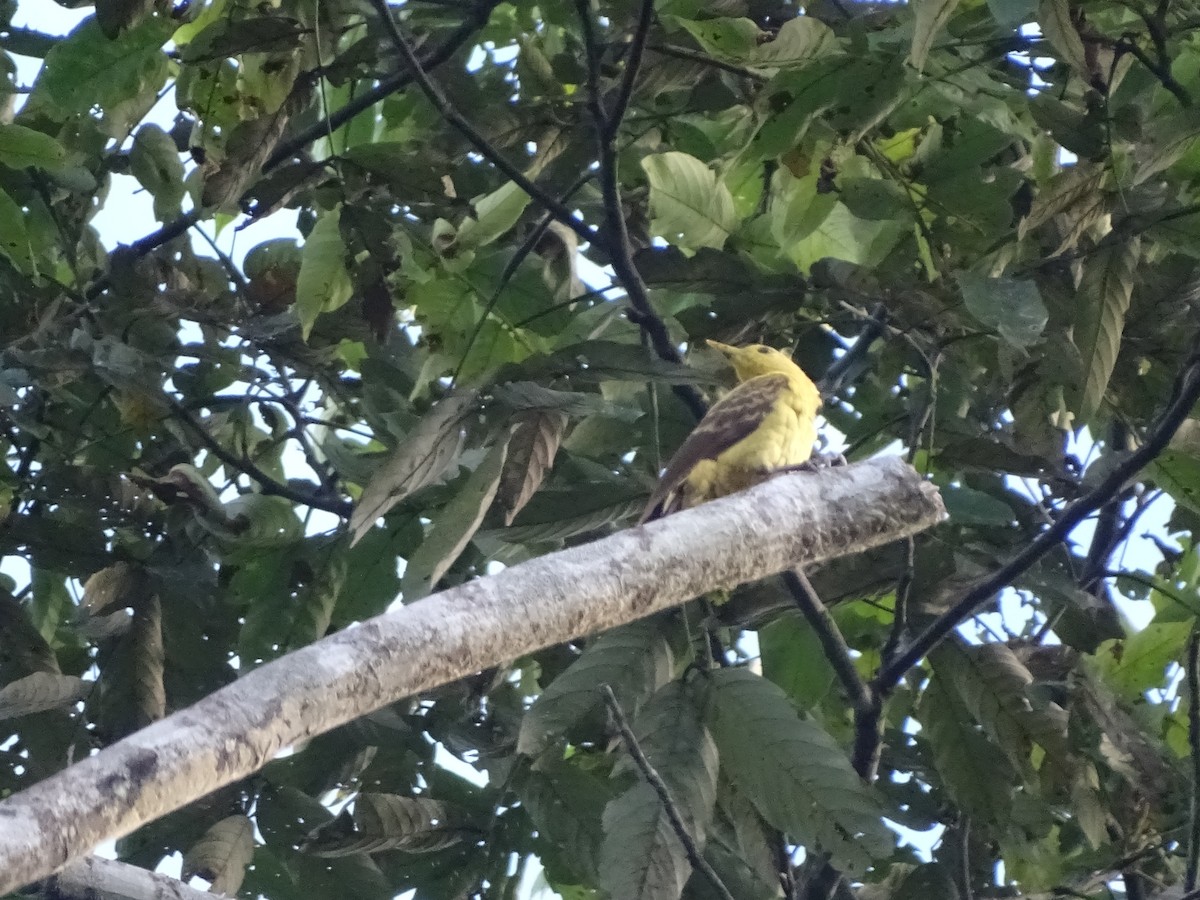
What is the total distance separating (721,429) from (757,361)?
84cm

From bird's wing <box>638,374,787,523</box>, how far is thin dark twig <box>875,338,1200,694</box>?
0.69 m

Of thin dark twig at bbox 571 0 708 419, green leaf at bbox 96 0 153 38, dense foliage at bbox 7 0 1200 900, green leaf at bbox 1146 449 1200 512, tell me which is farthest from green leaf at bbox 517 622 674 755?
green leaf at bbox 96 0 153 38

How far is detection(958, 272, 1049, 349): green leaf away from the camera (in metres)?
2.76

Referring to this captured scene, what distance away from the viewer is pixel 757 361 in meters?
4.65

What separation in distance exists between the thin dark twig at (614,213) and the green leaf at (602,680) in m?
0.63

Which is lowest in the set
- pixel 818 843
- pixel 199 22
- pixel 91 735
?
pixel 818 843

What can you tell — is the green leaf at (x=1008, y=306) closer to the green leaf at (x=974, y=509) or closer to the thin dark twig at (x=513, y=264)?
the green leaf at (x=974, y=509)

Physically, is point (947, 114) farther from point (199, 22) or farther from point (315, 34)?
point (199, 22)

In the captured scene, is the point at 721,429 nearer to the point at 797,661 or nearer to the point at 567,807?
the point at 797,661

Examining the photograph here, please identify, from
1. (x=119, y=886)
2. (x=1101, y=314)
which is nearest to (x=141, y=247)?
(x=119, y=886)

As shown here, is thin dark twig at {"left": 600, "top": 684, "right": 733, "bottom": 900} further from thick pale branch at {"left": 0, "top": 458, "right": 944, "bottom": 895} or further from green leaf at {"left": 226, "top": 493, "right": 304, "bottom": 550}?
green leaf at {"left": 226, "top": 493, "right": 304, "bottom": 550}

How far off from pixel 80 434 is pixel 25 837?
2901 millimetres

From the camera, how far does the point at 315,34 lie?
3283mm

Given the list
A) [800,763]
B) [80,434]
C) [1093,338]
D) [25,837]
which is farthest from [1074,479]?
[80,434]
